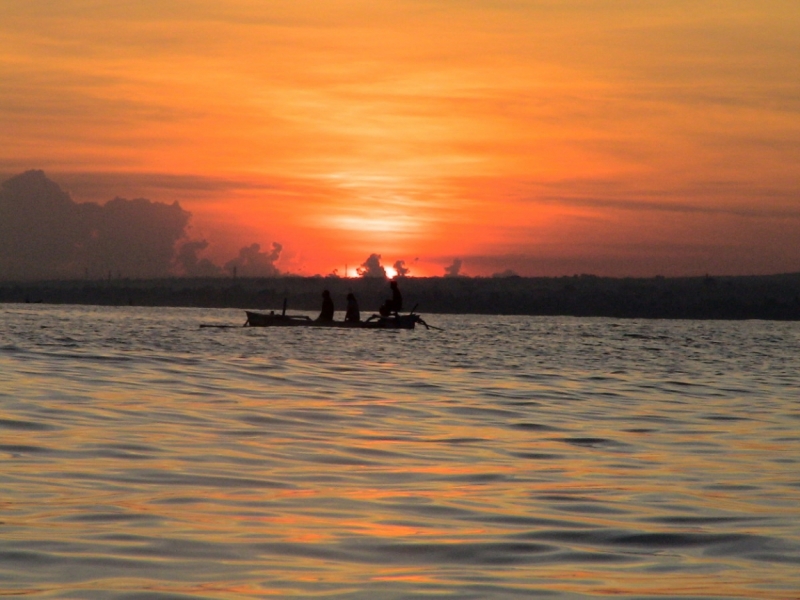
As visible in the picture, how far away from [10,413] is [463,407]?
6.32m

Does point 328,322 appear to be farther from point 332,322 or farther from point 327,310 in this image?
point 327,310

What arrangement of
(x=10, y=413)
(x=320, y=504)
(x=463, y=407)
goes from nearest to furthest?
(x=320, y=504)
(x=10, y=413)
(x=463, y=407)

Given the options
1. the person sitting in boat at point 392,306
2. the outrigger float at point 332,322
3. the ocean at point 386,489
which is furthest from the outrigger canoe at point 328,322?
the ocean at point 386,489

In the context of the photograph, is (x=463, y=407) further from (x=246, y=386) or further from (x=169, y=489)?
(x=169, y=489)

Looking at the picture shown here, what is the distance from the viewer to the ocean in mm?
6312

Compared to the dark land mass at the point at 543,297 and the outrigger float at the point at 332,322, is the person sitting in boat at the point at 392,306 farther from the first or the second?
the dark land mass at the point at 543,297

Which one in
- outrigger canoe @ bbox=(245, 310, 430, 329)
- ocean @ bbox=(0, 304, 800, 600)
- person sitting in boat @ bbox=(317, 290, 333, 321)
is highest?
person sitting in boat @ bbox=(317, 290, 333, 321)

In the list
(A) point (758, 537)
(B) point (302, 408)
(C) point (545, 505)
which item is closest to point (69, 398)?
(B) point (302, 408)

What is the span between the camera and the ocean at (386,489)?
20.7 ft

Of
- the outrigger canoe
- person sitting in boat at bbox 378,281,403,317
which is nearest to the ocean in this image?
the outrigger canoe

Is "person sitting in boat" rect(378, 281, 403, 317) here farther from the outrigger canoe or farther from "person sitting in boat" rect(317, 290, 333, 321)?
"person sitting in boat" rect(317, 290, 333, 321)

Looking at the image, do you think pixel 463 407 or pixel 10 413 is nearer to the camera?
pixel 10 413

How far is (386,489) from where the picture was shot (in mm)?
9180

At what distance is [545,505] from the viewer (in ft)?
28.8
